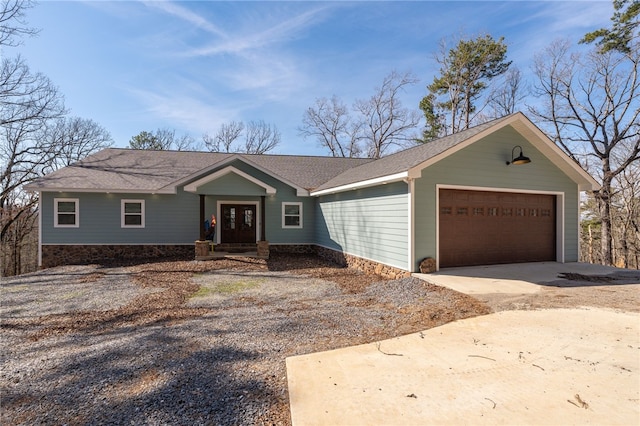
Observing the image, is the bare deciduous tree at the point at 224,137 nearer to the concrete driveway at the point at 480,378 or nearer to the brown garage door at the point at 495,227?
the brown garage door at the point at 495,227

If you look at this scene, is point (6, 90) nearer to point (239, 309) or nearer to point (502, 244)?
point (239, 309)

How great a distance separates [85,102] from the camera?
438 inches

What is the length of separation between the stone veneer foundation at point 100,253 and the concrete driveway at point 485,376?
10.3 metres

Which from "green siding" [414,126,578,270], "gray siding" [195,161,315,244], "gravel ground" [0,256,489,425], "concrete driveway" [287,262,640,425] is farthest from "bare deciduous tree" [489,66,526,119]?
"concrete driveway" [287,262,640,425]

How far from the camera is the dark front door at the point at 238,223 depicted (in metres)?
13.7

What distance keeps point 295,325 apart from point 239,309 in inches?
59.5

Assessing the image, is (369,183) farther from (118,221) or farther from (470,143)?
(118,221)

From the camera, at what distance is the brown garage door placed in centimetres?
827

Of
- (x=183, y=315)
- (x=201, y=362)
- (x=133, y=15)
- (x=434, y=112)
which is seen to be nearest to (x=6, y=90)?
(x=133, y=15)

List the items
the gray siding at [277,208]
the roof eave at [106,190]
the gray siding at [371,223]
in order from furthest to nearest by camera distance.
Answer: the gray siding at [277,208], the roof eave at [106,190], the gray siding at [371,223]

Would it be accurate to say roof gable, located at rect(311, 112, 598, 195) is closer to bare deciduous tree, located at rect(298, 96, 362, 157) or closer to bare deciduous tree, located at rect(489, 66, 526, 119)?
bare deciduous tree, located at rect(489, 66, 526, 119)

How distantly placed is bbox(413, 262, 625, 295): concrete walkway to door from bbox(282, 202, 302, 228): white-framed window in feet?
24.0

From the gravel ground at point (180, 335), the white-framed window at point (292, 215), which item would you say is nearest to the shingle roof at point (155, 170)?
the white-framed window at point (292, 215)

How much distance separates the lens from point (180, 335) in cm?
440
